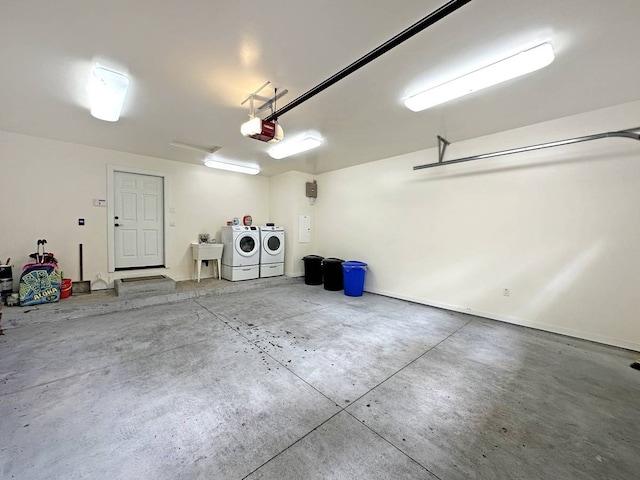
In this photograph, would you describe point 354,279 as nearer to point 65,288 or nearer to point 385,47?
point 385,47

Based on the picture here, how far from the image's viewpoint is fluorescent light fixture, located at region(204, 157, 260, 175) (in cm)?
517

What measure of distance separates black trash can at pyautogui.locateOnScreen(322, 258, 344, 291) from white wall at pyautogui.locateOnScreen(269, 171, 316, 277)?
Result: 1.05m

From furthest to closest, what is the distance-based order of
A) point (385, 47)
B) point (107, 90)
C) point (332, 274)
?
point (332, 274)
point (107, 90)
point (385, 47)

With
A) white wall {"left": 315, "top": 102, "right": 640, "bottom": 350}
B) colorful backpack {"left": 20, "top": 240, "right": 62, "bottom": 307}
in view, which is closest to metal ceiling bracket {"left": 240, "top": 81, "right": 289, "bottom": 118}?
white wall {"left": 315, "top": 102, "right": 640, "bottom": 350}

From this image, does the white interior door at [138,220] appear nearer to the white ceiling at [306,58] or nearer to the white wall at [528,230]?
the white ceiling at [306,58]

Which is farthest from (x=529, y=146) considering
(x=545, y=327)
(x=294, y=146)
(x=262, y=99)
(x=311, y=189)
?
(x=311, y=189)

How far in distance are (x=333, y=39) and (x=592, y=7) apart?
1634 mm

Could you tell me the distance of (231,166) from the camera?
5434 millimetres

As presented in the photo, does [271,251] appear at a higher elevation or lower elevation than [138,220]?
lower

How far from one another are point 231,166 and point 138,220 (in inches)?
82.9

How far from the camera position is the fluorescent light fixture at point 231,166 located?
517 centimetres

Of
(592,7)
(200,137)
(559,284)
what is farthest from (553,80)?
(200,137)

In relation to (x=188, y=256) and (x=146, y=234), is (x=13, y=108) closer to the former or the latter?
(x=146, y=234)

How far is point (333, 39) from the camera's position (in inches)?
73.9
